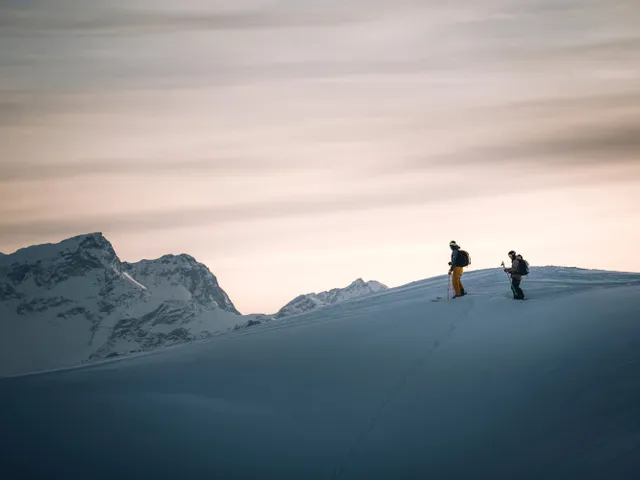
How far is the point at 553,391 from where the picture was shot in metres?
16.4

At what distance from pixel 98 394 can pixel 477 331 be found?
10.6m

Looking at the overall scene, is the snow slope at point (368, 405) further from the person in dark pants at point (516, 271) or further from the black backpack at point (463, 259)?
the black backpack at point (463, 259)

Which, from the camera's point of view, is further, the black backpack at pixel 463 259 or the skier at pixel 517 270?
the black backpack at pixel 463 259

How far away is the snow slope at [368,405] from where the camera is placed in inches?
573

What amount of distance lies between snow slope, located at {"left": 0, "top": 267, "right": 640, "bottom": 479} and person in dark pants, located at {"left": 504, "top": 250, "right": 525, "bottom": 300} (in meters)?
1.04

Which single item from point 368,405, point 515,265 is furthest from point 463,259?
point 368,405

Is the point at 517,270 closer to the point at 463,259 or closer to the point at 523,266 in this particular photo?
the point at 523,266

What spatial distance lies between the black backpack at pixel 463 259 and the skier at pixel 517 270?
1.44 m

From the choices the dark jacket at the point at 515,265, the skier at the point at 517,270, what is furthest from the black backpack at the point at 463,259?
the dark jacket at the point at 515,265

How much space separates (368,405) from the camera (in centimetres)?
1703

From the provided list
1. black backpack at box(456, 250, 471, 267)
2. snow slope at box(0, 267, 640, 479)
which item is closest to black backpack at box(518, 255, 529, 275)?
snow slope at box(0, 267, 640, 479)

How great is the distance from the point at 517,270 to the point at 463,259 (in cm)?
196

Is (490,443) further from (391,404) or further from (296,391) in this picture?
(296,391)

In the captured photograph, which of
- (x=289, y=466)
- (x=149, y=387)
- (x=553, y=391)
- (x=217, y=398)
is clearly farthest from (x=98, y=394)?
(x=553, y=391)
